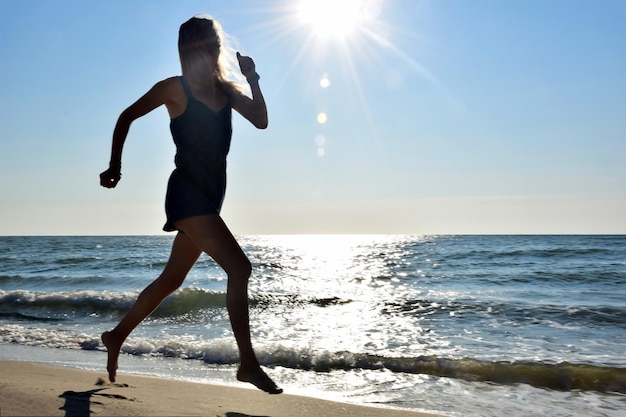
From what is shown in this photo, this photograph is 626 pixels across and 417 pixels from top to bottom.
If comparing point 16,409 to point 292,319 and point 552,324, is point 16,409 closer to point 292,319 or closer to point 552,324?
point 292,319

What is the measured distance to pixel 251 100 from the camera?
2.73 m

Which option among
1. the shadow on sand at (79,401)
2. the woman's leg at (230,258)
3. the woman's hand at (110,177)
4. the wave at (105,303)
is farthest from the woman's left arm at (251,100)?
the wave at (105,303)

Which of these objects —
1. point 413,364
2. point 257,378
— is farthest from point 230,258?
point 413,364

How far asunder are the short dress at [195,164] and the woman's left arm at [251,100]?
0.59 ft

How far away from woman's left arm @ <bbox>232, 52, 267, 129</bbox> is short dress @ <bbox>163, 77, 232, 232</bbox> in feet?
0.59

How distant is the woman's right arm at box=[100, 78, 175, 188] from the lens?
238 cm

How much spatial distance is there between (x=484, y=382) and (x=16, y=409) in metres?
3.79

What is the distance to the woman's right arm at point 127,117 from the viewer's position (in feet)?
7.80

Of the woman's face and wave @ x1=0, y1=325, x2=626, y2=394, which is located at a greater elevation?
the woman's face

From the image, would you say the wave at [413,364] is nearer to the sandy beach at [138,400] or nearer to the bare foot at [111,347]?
the sandy beach at [138,400]

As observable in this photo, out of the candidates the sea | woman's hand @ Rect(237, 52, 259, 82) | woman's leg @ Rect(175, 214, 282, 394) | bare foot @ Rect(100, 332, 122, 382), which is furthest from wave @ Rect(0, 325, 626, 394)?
woman's hand @ Rect(237, 52, 259, 82)

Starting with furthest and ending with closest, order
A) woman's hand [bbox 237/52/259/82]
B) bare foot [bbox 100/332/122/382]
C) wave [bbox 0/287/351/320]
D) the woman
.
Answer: wave [bbox 0/287/351/320] → bare foot [bbox 100/332/122/382] → woman's hand [bbox 237/52/259/82] → the woman

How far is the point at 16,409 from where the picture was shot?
2.27 meters

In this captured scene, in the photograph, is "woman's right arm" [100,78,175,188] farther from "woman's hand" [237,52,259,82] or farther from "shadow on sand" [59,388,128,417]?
"shadow on sand" [59,388,128,417]
